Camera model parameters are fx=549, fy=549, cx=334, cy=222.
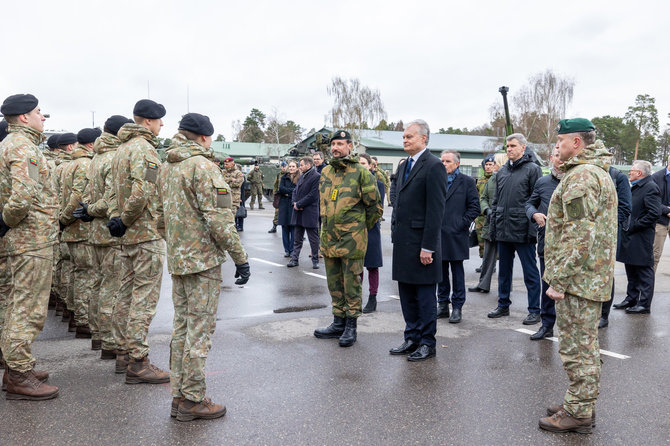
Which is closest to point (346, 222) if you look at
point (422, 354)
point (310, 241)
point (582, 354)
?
point (422, 354)

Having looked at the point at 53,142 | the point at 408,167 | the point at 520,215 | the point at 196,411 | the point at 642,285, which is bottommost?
the point at 196,411

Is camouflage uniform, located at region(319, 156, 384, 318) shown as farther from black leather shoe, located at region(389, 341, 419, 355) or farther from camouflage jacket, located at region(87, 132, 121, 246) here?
camouflage jacket, located at region(87, 132, 121, 246)

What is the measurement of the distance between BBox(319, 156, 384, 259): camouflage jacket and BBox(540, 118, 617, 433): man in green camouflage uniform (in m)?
2.16

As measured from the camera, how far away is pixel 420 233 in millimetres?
5059

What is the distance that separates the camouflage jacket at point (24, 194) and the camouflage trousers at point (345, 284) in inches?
99.6

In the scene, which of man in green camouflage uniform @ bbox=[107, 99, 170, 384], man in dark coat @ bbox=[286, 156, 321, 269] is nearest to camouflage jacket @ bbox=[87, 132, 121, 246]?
man in green camouflage uniform @ bbox=[107, 99, 170, 384]

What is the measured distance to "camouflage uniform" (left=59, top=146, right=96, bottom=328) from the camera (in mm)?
5434

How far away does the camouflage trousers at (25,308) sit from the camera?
13.4ft

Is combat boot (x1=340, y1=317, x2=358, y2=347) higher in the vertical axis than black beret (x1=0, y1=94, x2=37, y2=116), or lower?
lower

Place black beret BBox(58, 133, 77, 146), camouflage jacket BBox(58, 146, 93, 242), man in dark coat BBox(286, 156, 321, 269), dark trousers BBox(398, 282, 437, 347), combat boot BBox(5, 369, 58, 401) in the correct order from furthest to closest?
man in dark coat BBox(286, 156, 321, 269) < black beret BBox(58, 133, 77, 146) < camouflage jacket BBox(58, 146, 93, 242) < dark trousers BBox(398, 282, 437, 347) < combat boot BBox(5, 369, 58, 401)

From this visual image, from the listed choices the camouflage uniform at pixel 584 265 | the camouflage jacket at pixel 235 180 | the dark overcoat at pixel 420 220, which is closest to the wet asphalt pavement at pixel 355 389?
the camouflage uniform at pixel 584 265

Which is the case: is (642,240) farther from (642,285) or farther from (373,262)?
(373,262)

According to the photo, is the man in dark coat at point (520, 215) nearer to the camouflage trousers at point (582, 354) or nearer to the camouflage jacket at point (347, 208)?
the camouflage jacket at point (347, 208)

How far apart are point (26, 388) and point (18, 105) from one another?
2156 millimetres
